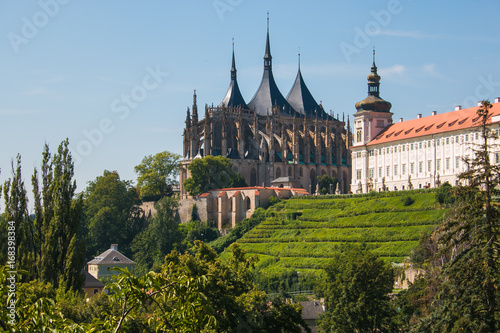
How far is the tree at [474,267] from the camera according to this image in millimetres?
24484

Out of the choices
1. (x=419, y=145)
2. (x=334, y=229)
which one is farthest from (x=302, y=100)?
(x=334, y=229)

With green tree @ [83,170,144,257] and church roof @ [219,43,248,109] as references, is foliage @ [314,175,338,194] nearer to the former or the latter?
church roof @ [219,43,248,109]

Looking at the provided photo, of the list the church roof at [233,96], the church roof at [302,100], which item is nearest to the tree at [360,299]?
the church roof at [233,96]

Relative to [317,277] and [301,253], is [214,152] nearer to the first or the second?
[301,253]

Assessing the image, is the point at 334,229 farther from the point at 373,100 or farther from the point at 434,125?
the point at 373,100

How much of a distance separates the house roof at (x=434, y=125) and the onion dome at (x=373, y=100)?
2.38 m

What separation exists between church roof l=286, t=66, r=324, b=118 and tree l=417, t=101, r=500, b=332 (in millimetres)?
86207

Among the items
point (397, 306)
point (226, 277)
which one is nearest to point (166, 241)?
point (397, 306)

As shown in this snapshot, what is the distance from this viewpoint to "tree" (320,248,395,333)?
38.8m

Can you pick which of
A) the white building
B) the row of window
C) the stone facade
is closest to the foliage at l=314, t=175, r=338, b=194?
the white building

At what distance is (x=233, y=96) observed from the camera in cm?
10781

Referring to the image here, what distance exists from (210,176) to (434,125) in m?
26.4

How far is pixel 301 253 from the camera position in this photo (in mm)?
69812

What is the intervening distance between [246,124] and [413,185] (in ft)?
101
